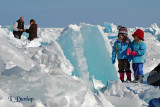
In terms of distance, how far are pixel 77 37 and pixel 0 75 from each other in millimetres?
3808

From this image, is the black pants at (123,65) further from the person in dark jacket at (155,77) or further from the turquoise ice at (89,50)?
the person in dark jacket at (155,77)

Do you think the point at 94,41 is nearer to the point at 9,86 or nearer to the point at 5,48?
the point at 5,48

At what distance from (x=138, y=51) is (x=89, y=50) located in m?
1.30

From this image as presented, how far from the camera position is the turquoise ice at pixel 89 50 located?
23.0 feet

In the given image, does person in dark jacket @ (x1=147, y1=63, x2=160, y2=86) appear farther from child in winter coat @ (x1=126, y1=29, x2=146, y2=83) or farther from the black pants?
the black pants

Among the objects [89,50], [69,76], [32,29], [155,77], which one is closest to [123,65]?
[89,50]

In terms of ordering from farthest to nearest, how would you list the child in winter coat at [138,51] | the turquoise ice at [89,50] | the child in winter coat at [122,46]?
1. the turquoise ice at [89,50]
2. the child in winter coat at [122,46]
3. the child in winter coat at [138,51]

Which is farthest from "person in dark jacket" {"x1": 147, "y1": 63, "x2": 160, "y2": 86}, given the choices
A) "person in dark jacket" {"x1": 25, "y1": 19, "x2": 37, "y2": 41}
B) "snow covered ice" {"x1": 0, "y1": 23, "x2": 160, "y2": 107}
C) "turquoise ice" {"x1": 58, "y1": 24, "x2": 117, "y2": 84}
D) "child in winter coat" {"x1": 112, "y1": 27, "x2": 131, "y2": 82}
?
"person in dark jacket" {"x1": 25, "y1": 19, "x2": 37, "y2": 41}

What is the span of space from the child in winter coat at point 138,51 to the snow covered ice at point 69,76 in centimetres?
70

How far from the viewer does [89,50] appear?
7270mm

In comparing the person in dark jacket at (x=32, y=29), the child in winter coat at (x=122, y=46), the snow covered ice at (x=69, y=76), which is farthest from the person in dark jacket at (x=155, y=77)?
the person in dark jacket at (x=32, y=29)

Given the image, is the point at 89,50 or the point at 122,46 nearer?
the point at 122,46

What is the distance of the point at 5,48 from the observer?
11.8ft

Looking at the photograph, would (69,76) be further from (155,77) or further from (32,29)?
(32,29)
